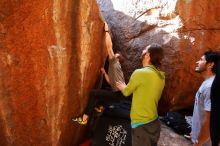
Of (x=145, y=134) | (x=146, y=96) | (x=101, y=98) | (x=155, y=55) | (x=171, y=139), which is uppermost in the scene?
(x=155, y=55)

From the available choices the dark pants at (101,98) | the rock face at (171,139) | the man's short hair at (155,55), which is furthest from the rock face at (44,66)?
the rock face at (171,139)

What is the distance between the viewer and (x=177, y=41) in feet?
19.5

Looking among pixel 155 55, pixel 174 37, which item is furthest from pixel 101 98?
pixel 174 37

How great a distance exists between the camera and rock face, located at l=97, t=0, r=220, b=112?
596cm

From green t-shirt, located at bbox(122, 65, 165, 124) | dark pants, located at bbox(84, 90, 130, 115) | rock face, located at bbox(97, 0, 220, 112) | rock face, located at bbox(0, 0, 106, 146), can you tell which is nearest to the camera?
green t-shirt, located at bbox(122, 65, 165, 124)

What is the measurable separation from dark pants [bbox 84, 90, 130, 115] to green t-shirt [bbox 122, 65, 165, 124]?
25.6 inches

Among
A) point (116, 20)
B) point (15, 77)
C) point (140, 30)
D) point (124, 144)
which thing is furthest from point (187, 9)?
point (15, 77)

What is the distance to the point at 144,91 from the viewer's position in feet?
12.6

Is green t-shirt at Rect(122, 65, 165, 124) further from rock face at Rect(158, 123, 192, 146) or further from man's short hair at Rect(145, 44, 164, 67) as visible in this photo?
rock face at Rect(158, 123, 192, 146)

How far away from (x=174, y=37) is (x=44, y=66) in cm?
279

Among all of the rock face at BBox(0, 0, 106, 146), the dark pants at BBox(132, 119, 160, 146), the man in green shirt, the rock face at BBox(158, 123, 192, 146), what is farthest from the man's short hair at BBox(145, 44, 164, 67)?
the rock face at BBox(158, 123, 192, 146)

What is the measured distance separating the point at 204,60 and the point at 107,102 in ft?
5.08

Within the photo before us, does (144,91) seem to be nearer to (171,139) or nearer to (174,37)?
(171,139)

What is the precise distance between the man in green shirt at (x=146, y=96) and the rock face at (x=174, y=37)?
2.00m
